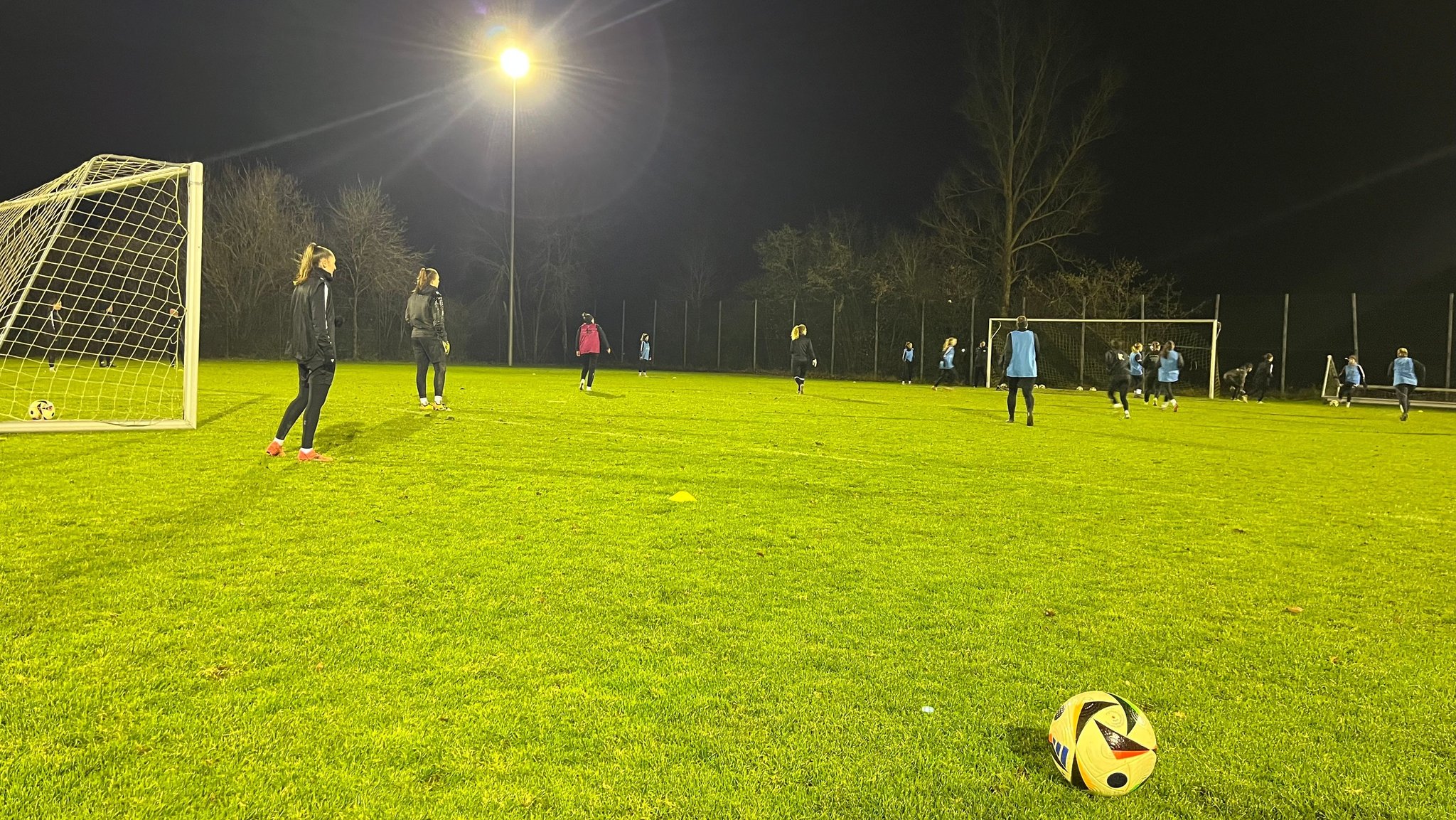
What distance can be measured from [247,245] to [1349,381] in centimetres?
4946

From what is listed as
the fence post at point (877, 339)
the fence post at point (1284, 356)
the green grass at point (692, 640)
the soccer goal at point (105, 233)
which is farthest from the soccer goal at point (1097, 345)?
the soccer goal at point (105, 233)

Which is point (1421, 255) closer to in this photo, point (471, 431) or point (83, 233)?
point (471, 431)

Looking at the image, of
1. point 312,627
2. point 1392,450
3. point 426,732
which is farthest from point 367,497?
point 1392,450

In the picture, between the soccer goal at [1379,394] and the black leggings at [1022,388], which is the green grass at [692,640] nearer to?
the black leggings at [1022,388]

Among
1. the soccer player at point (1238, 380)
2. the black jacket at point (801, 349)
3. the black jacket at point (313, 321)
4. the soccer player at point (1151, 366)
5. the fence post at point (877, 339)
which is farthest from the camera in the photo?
the fence post at point (877, 339)

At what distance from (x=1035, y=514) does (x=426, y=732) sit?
17.8 feet

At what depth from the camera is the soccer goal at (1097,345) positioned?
28.3 metres

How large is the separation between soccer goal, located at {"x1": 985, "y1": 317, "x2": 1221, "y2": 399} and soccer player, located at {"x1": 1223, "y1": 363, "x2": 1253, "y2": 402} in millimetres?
514

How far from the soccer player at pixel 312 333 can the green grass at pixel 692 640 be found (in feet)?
1.97

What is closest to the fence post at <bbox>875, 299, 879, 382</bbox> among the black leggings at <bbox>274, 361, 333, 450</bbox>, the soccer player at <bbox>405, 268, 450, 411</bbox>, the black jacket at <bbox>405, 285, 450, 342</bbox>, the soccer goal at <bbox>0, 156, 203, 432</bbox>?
the soccer player at <bbox>405, 268, 450, 411</bbox>

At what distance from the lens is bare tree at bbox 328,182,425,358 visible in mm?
49594

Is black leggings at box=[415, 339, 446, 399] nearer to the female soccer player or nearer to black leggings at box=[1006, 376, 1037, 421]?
black leggings at box=[1006, 376, 1037, 421]

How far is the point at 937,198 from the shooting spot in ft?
120

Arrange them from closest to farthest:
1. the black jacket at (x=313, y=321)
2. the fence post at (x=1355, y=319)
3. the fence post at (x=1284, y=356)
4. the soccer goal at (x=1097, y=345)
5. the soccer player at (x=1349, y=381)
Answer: the black jacket at (x=313, y=321) < the soccer player at (x=1349, y=381) < the fence post at (x=1355, y=319) < the fence post at (x=1284, y=356) < the soccer goal at (x=1097, y=345)
